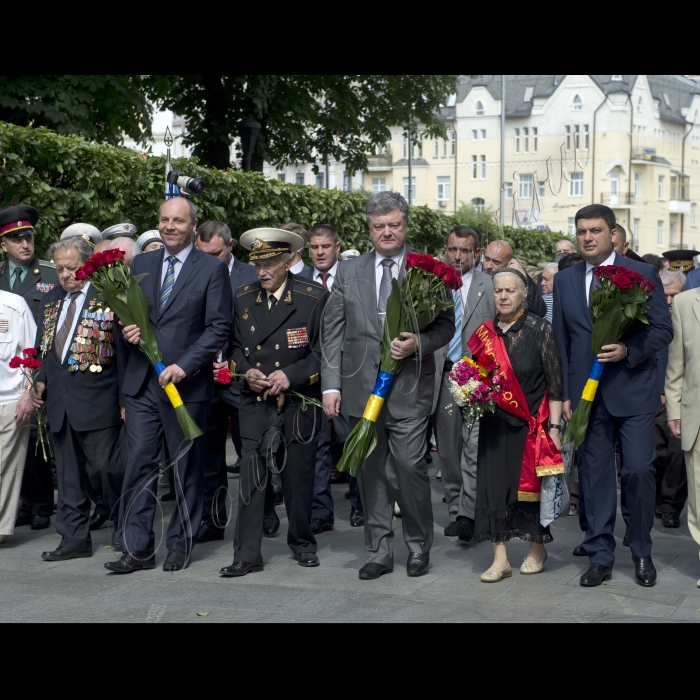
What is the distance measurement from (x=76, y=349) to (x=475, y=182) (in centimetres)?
6383

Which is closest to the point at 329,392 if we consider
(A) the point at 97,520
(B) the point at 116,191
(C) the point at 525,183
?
(A) the point at 97,520

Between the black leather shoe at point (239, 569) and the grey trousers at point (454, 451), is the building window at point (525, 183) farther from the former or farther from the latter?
the black leather shoe at point (239, 569)

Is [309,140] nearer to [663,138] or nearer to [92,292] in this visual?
[92,292]

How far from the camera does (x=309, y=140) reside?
24.0 meters

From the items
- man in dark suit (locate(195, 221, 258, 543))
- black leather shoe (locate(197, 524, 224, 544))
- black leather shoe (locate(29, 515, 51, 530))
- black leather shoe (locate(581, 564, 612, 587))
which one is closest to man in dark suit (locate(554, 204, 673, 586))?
black leather shoe (locate(581, 564, 612, 587))

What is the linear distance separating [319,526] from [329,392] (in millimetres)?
1797

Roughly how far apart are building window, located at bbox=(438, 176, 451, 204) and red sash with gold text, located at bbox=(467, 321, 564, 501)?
227ft

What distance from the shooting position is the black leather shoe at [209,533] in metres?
7.73

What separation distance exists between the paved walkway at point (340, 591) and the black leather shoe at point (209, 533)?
0.12m

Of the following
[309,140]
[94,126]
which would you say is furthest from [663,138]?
[94,126]

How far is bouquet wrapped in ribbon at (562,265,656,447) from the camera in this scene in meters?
6.20

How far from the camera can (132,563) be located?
6758 mm

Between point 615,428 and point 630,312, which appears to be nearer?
point 630,312

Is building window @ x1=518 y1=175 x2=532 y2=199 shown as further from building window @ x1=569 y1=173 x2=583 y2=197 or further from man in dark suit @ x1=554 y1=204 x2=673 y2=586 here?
man in dark suit @ x1=554 y1=204 x2=673 y2=586
